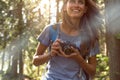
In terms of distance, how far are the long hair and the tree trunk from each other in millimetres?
3374

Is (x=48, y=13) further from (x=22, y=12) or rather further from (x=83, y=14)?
(x=83, y=14)

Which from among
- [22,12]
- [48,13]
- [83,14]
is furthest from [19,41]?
[83,14]

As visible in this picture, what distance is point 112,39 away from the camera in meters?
Result: 7.13

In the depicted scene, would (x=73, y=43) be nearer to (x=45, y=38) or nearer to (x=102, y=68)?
(x=45, y=38)

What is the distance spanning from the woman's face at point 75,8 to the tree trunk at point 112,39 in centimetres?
350

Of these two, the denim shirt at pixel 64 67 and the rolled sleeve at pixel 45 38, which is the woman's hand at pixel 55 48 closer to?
the denim shirt at pixel 64 67

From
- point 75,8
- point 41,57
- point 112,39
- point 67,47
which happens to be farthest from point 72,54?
point 112,39

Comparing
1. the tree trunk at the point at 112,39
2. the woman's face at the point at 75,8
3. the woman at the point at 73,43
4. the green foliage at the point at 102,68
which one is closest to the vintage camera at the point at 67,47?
the woman at the point at 73,43

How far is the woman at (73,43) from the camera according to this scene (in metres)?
3.46

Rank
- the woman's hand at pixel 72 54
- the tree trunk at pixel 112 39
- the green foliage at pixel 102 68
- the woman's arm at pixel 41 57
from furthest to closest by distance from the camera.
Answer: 1. the green foliage at pixel 102 68
2. the tree trunk at pixel 112 39
3. the woman's arm at pixel 41 57
4. the woman's hand at pixel 72 54

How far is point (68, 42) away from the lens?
11.5 feet

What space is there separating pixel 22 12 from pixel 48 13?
11279 mm

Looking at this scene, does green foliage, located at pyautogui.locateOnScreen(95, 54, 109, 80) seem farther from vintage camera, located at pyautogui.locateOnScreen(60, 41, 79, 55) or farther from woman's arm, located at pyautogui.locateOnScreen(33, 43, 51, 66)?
vintage camera, located at pyautogui.locateOnScreen(60, 41, 79, 55)

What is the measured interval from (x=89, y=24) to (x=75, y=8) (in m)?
0.23
